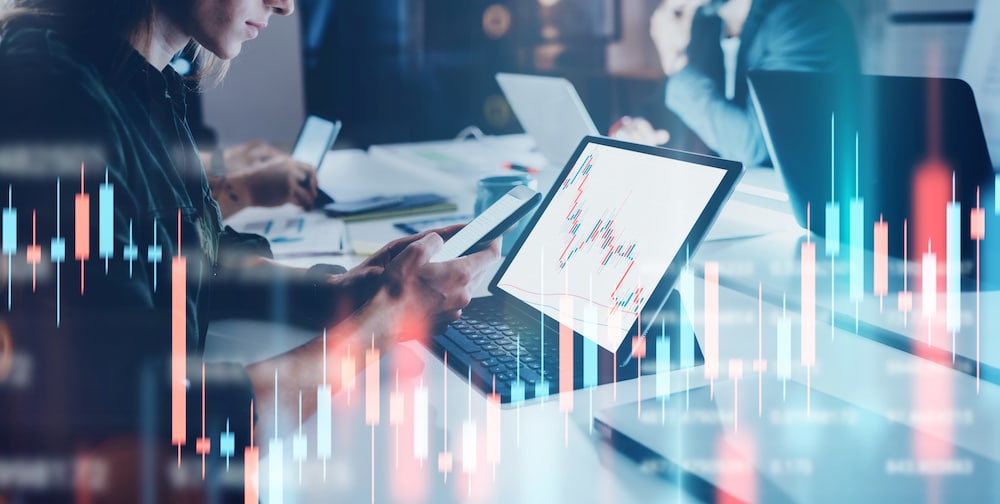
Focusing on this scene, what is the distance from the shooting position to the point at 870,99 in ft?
3.32

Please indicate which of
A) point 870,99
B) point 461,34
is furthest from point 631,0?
point 870,99

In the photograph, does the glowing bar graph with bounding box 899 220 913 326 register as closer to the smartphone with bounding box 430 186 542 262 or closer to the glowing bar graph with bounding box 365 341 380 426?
the smartphone with bounding box 430 186 542 262

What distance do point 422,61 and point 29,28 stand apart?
318cm

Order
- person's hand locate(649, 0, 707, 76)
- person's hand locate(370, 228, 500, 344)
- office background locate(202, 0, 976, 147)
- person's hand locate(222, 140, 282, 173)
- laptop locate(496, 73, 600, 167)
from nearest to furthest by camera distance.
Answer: person's hand locate(370, 228, 500, 344)
laptop locate(496, 73, 600, 167)
person's hand locate(222, 140, 282, 173)
person's hand locate(649, 0, 707, 76)
office background locate(202, 0, 976, 147)

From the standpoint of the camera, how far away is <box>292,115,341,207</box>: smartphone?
179 cm

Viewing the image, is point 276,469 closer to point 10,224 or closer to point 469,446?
point 469,446

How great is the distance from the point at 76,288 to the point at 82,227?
65mm

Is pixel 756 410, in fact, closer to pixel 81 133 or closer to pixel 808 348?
pixel 808 348

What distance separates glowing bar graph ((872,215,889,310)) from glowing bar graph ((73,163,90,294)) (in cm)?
92

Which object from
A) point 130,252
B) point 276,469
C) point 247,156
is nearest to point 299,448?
point 276,469

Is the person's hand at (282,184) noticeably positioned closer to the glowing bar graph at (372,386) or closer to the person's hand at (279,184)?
the person's hand at (279,184)

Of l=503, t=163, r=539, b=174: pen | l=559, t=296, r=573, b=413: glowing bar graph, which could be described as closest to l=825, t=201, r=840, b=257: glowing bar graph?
l=559, t=296, r=573, b=413: glowing bar graph

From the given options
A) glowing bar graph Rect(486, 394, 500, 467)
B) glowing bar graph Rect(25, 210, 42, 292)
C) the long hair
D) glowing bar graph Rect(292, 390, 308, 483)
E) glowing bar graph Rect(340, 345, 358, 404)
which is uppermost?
the long hair

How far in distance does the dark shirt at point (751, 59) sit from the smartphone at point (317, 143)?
985mm
